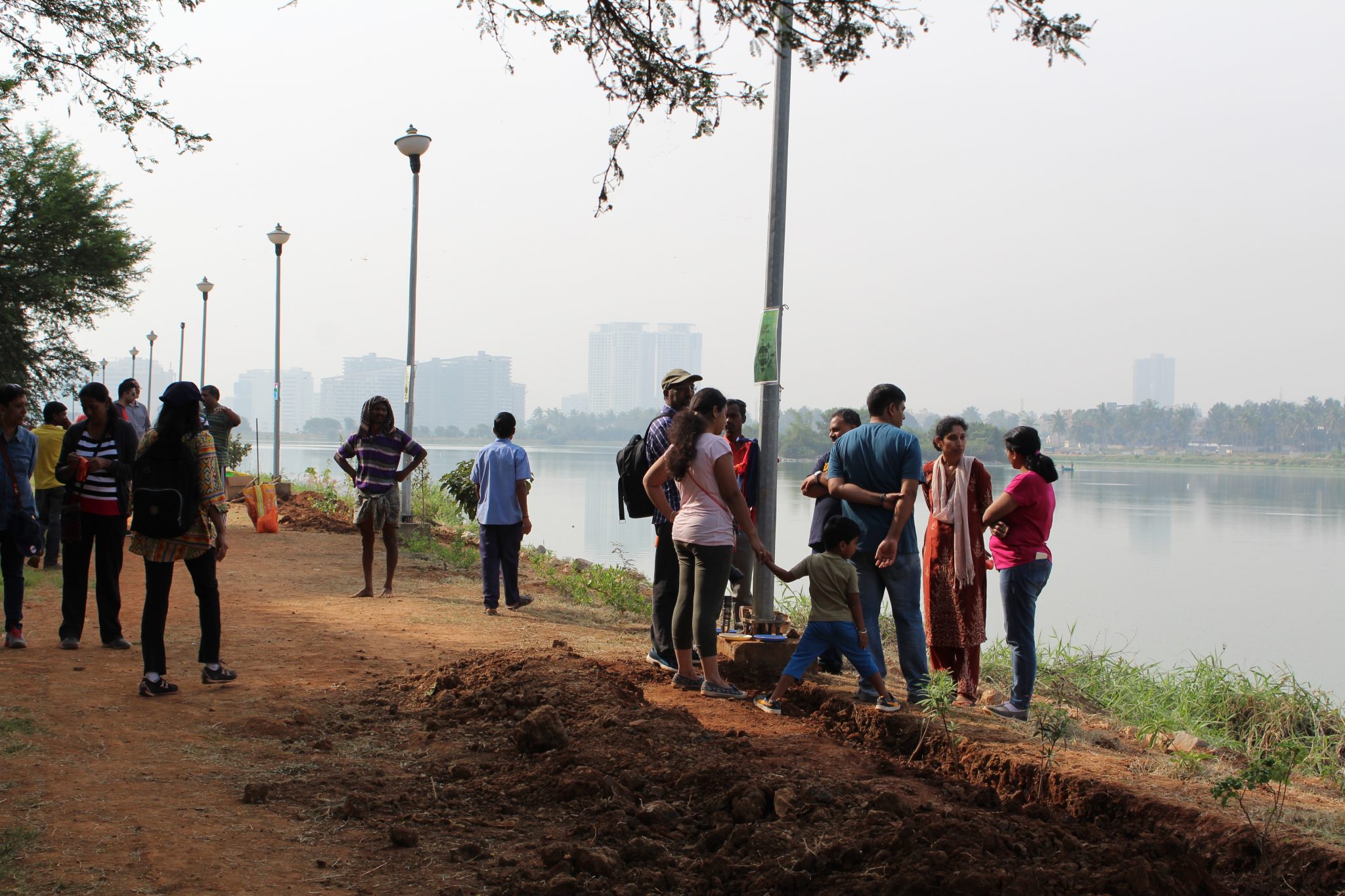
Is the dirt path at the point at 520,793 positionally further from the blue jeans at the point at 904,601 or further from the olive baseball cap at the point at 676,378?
the olive baseball cap at the point at 676,378

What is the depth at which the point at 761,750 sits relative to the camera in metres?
4.61

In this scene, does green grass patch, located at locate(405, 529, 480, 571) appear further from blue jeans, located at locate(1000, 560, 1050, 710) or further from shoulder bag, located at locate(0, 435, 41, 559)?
blue jeans, located at locate(1000, 560, 1050, 710)

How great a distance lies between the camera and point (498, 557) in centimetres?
898

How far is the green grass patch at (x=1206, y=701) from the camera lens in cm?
758

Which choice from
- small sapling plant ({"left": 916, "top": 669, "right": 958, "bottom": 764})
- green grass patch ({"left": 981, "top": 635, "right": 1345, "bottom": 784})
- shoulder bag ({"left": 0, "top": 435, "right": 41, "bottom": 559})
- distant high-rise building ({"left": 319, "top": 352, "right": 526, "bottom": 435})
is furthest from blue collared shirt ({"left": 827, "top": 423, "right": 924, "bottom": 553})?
distant high-rise building ({"left": 319, "top": 352, "right": 526, "bottom": 435})

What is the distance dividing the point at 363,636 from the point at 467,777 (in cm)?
357

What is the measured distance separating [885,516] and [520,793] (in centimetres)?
274

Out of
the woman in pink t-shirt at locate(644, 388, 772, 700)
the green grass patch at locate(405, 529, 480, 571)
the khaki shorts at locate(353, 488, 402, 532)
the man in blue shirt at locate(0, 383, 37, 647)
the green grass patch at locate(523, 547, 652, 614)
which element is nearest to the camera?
the woman in pink t-shirt at locate(644, 388, 772, 700)

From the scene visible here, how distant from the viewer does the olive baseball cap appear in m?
5.96

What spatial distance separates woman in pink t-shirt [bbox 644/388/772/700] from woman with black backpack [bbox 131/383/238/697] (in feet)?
7.87

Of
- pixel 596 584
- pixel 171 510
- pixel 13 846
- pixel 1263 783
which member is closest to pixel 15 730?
pixel 171 510

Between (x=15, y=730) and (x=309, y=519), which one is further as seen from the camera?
(x=309, y=519)

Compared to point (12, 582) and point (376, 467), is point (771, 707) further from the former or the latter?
point (12, 582)

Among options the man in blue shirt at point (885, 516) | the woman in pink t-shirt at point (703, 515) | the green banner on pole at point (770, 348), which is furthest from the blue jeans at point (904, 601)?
the green banner on pole at point (770, 348)
